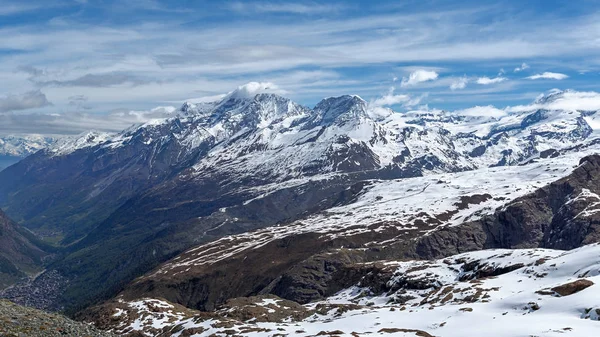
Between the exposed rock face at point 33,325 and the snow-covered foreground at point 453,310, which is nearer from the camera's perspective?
the exposed rock face at point 33,325

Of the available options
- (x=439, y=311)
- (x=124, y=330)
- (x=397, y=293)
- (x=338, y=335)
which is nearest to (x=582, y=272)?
(x=439, y=311)

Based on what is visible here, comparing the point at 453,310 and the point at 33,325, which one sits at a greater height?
the point at 33,325

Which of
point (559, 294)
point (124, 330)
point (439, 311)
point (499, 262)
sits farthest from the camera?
point (499, 262)

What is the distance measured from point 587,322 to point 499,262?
109 meters

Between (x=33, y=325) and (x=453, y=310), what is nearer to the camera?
(x=33, y=325)

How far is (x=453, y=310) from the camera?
109938 mm

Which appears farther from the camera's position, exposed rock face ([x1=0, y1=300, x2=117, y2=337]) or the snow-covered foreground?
the snow-covered foreground

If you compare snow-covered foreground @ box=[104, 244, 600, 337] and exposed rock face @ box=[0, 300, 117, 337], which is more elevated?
exposed rock face @ box=[0, 300, 117, 337]

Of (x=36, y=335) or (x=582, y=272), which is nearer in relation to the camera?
(x=36, y=335)

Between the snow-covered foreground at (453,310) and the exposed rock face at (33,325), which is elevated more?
the exposed rock face at (33,325)

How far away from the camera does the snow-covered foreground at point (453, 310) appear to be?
283 ft

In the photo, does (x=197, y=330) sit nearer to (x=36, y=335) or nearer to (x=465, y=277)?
(x=36, y=335)

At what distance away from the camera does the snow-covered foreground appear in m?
86.2

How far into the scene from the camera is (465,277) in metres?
191
